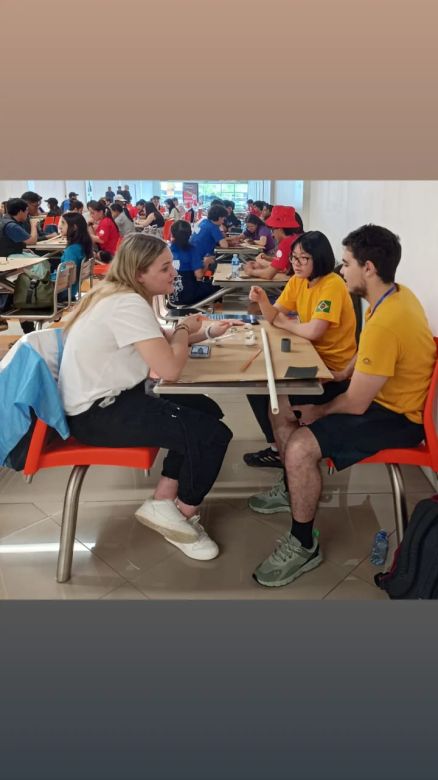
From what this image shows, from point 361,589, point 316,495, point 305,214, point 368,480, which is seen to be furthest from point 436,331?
point 305,214

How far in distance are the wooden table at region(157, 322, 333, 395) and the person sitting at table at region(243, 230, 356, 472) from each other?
178 mm

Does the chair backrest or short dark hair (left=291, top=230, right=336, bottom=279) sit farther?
short dark hair (left=291, top=230, right=336, bottom=279)

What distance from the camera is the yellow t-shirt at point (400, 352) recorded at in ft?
7.13

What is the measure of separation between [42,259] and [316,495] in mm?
4002

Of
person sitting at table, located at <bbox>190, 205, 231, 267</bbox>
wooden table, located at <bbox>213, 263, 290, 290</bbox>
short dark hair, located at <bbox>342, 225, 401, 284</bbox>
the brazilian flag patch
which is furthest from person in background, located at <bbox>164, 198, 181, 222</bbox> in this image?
short dark hair, located at <bbox>342, 225, 401, 284</bbox>

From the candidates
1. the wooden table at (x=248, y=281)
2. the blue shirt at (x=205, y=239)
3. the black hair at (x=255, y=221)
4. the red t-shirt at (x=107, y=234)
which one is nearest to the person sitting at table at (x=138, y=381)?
the wooden table at (x=248, y=281)

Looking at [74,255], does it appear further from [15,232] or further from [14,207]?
[14,207]

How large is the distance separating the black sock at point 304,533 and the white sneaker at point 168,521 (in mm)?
392

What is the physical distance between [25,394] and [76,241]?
371 centimetres

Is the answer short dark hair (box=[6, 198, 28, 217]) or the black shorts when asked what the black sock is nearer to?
the black shorts

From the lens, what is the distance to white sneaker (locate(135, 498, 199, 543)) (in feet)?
8.09

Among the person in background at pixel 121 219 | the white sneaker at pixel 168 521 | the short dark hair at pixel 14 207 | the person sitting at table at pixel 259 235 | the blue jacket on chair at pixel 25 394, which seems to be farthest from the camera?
the person in background at pixel 121 219

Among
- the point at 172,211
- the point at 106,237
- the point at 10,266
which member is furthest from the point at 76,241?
the point at 172,211

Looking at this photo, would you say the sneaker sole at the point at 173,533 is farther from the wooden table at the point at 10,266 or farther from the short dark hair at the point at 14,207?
the short dark hair at the point at 14,207
